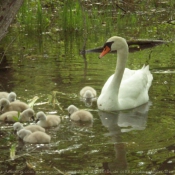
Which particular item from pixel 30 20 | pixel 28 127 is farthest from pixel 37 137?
pixel 30 20

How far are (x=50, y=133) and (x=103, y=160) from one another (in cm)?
126

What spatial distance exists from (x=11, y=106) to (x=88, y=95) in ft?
4.91

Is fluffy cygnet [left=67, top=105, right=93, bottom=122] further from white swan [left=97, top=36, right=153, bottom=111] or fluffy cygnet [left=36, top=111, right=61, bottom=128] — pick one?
white swan [left=97, top=36, right=153, bottom=111]

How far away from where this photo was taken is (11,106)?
8930 mm

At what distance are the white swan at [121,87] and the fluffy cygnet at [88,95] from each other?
0.65ft

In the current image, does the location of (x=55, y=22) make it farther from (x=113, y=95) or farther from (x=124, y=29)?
(x=113, y=95)

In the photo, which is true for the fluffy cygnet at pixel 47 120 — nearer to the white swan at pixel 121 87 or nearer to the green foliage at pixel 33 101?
the green foliage at pixel 33 101

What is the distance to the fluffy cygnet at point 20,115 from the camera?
27.5 feet

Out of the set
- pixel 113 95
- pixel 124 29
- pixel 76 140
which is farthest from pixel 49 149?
pixel 124 29

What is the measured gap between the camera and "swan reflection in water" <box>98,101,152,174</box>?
6.83 m

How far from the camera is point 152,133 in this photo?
26.1ft

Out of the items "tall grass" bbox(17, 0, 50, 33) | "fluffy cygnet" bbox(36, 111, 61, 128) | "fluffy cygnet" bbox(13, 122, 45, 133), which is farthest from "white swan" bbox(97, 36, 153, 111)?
"tall grass" bbox(17, 0, 50, 33)

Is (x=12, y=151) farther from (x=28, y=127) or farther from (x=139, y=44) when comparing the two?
(x=139, y=44)

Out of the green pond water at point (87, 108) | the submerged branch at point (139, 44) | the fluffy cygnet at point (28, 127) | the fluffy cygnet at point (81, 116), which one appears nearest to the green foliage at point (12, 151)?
the green pond water at point (87, 108)
